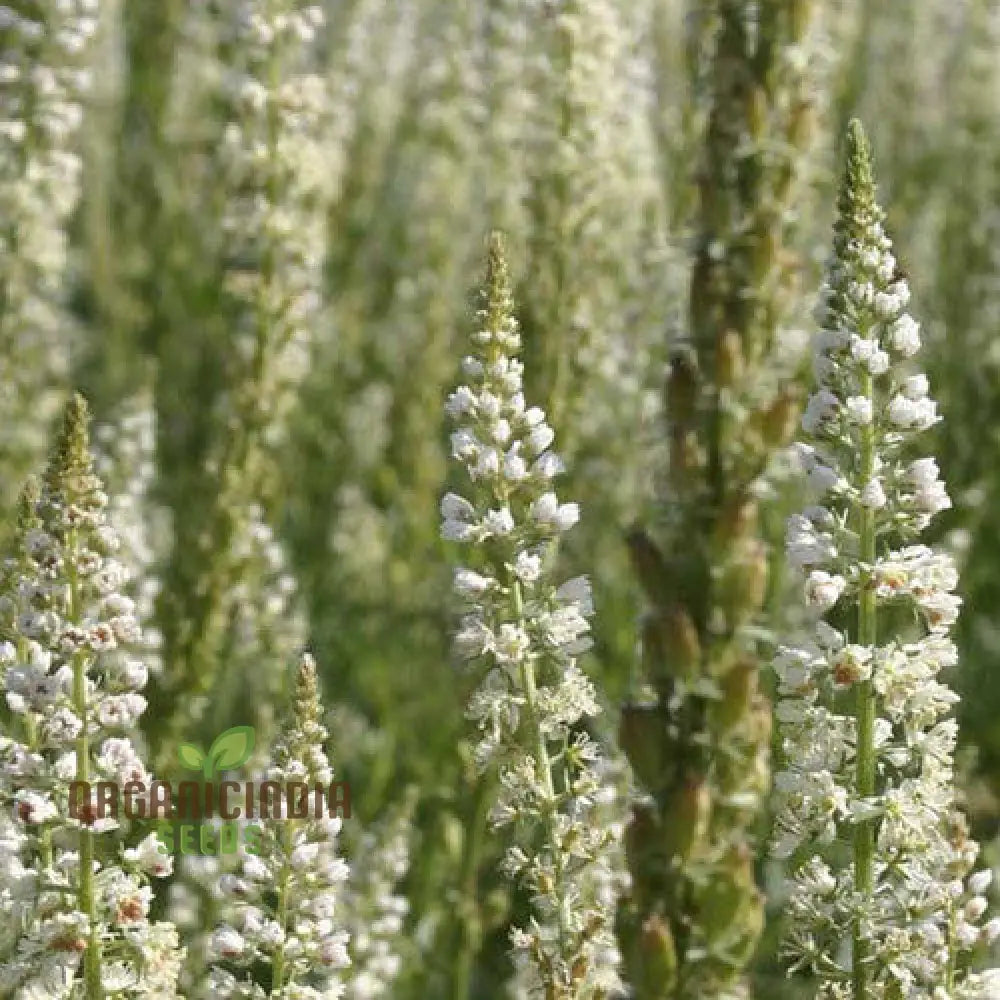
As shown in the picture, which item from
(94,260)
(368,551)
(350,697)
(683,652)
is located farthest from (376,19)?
(683,652)

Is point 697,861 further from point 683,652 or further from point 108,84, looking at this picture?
point 108,84

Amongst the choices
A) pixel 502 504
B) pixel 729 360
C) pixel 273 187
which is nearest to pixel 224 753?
pixel 273 187

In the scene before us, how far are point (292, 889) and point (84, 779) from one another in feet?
1.12

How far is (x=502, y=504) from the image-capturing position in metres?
2.97

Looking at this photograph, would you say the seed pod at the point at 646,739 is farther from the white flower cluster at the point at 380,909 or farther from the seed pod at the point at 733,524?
Answer: the white flower cluster at the point at 380,909

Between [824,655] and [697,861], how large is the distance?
65 cm

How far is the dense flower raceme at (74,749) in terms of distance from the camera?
2807 millimetres

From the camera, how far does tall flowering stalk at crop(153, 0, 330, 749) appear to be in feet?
17.7

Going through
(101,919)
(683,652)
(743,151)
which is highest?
(743,151)

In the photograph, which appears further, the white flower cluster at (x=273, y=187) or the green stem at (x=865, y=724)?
the white flower cluster at (x=273, y=187)

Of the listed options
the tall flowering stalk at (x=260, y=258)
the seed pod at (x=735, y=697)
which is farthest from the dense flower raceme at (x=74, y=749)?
the tall flowering stalk at (x=260, y=258)

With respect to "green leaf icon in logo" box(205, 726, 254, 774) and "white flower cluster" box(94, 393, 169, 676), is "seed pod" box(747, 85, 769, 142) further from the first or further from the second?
"white flower cluster" box(94, 393, 169, 676)

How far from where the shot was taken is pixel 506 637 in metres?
2.87

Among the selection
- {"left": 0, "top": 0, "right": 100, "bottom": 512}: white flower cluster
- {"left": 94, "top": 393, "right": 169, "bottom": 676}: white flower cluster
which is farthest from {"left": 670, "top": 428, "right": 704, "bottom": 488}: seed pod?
{"left": 0, "top": 0, "right": 100, "bottom": 512}: white flower cluster
